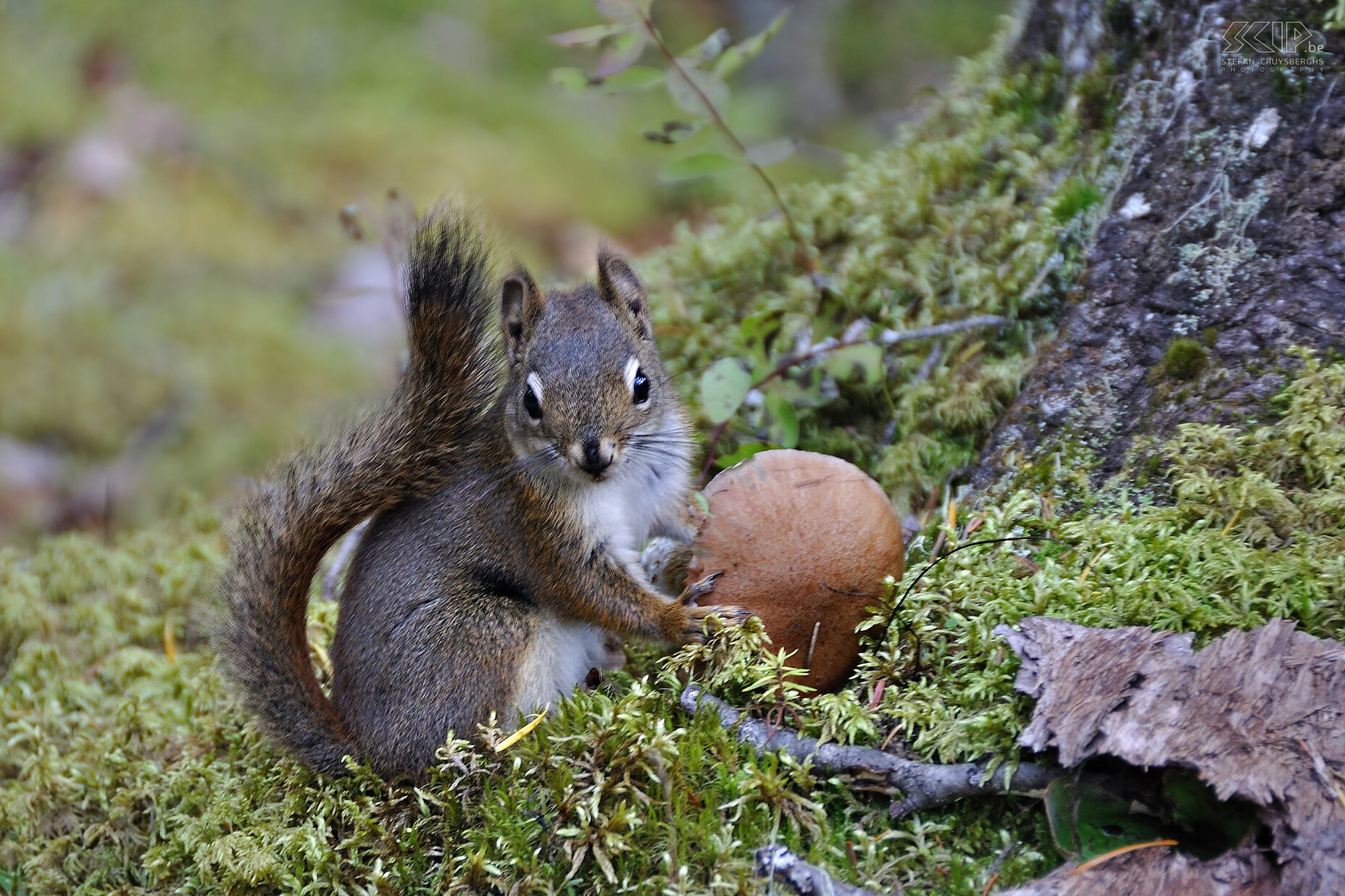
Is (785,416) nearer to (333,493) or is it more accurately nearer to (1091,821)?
(333,493)

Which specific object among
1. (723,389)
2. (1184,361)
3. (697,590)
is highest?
(1184,361)

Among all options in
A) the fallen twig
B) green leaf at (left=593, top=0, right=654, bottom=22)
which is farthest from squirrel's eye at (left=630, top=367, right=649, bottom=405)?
green leaf at (left=593, top=0, right=654, bottom=22)

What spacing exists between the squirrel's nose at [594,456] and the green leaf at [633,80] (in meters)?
1.17

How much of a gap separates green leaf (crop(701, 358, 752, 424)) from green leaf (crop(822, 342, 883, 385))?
0.28 m

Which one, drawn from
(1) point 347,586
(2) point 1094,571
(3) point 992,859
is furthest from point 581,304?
(3) point 992,859

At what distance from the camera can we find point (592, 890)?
82.0 inches

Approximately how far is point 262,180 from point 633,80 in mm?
5223

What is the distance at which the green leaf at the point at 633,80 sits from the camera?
3.14m

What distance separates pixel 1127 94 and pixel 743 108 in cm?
627

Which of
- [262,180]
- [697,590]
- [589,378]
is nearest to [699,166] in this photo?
[589,378]

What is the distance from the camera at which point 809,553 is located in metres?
2.27

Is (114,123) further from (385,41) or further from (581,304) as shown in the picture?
(581,304)

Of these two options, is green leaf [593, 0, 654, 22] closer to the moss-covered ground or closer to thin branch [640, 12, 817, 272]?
thin branch [640, 12, 817, 272]

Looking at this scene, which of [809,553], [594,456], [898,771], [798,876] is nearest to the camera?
[798,876]
